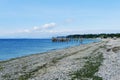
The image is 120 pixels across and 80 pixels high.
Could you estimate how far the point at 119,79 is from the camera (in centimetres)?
1900

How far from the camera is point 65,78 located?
20391 millimetres

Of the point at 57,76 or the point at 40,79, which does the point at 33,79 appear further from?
the point at 57,76

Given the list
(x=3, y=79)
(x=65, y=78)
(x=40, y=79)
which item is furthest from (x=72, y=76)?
(x=3, y=79)

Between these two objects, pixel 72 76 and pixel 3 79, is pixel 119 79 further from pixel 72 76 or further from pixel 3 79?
pixel 3 79

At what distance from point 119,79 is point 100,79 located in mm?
1377

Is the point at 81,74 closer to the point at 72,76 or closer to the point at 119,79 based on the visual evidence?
the point at 72,76

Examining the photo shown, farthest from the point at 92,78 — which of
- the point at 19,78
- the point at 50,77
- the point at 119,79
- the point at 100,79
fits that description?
the point at 19,78

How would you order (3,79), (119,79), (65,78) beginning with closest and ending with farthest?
(119,79) < (65,78) < (3,79)

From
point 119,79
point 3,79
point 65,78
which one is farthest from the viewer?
point 3,79

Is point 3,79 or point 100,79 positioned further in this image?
point 3,79

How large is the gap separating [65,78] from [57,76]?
117cm

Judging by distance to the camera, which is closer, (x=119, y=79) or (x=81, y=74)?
(x=119, y=79)

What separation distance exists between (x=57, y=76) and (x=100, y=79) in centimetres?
375

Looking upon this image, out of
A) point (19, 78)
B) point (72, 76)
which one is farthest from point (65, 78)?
point (19, 78)
